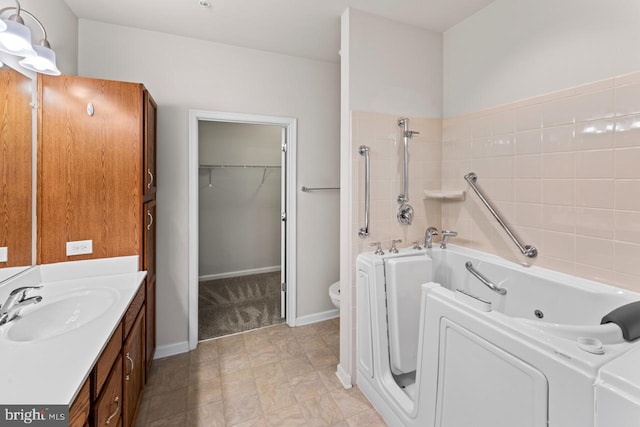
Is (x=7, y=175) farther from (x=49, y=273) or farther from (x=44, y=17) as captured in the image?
(x=44, y=17)

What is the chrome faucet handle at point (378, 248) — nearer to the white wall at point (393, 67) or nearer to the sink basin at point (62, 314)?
the white wall at point (393, 67)

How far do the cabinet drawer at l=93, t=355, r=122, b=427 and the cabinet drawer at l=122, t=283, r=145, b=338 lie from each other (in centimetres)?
15

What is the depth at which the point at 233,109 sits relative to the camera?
2.41 metres

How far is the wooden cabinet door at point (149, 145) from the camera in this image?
1799 mm

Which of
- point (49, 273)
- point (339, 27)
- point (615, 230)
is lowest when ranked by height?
point (49, 273)

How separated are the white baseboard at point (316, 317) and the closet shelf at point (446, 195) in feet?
4.99

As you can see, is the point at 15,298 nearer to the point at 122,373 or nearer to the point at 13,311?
the point at 13,311

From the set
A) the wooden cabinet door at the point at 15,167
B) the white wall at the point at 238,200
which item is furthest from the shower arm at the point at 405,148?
the white wall at the point at 238,200

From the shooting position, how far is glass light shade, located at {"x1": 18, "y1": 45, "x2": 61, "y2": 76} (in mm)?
1340

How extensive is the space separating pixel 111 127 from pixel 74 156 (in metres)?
0.25

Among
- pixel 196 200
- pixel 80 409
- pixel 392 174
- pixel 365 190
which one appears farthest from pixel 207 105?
pixel 80 409

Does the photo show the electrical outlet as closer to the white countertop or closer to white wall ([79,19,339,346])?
the white countertop

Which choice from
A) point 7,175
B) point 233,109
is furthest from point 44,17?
point 233,109

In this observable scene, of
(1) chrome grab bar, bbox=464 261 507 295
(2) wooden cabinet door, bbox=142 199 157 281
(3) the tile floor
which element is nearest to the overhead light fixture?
(2) wooden cabinet door, bbox=142 199 157 281
